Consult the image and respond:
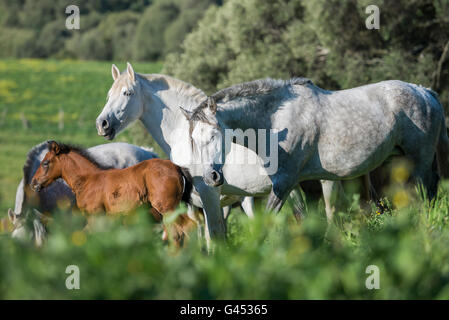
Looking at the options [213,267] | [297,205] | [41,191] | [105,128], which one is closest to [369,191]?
[297,205]

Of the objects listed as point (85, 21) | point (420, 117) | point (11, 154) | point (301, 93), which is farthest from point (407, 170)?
point (85, 21)

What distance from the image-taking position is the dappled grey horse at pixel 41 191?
7309 mm

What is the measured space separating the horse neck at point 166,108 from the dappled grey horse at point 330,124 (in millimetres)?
1020

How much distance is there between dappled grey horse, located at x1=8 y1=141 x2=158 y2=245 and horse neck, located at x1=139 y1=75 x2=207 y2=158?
82 centimetres

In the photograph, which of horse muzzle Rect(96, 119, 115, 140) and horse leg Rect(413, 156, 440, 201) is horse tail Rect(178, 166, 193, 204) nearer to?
horse muzzle Rect(96, 119, 115, 140)

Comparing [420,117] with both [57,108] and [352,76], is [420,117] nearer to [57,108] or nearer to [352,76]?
[352,76]

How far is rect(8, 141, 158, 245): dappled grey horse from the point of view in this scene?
7.31m

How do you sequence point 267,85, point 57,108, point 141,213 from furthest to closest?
point 57,108 < point 267,85 < point 141,213

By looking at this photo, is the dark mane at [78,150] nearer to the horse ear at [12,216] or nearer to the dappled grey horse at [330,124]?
the dappled grey horse at [330,124]

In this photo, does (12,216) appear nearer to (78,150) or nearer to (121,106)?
(78,150)

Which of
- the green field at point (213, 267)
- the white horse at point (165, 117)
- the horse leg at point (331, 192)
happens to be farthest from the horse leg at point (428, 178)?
the green field at point (213, 267)

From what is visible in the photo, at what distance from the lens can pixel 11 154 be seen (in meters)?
28.2
